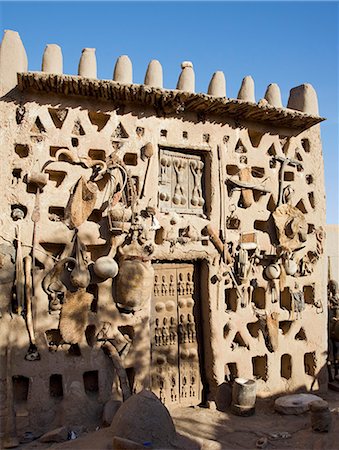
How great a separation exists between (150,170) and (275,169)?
2.49 meters

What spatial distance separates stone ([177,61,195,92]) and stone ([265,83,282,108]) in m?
1.59

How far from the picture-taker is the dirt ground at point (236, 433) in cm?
534

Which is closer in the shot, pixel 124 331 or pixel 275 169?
pixel 124 331

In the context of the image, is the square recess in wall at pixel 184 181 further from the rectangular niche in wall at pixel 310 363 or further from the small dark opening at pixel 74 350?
the rectangular niche in wall at pixel 310 363

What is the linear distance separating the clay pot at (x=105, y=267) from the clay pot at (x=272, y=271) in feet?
9.23

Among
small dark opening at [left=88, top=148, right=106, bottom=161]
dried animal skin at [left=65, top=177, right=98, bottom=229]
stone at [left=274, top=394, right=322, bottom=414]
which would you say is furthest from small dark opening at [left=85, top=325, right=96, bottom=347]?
stone at [left=274, top=394, right=322, bottom=414]

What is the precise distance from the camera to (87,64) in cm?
686

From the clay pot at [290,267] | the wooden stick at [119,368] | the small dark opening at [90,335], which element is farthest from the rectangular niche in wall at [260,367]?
the small dark opening at [90,335]

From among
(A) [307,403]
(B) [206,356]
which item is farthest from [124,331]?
(A) [307,403]

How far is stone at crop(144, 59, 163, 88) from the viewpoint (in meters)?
7.19

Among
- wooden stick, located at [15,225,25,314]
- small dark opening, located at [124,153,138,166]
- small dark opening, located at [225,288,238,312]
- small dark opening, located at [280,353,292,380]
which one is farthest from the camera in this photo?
small dark opening, located at [280,353,292,380]

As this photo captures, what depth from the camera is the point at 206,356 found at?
7.36 m

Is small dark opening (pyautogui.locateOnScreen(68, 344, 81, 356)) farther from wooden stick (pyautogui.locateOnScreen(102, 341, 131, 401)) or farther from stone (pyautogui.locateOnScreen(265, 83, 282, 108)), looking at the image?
stone (pyautogui.locateOnScreen(265, 83, 282, 108))

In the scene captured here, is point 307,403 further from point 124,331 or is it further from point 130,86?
point 130,86
